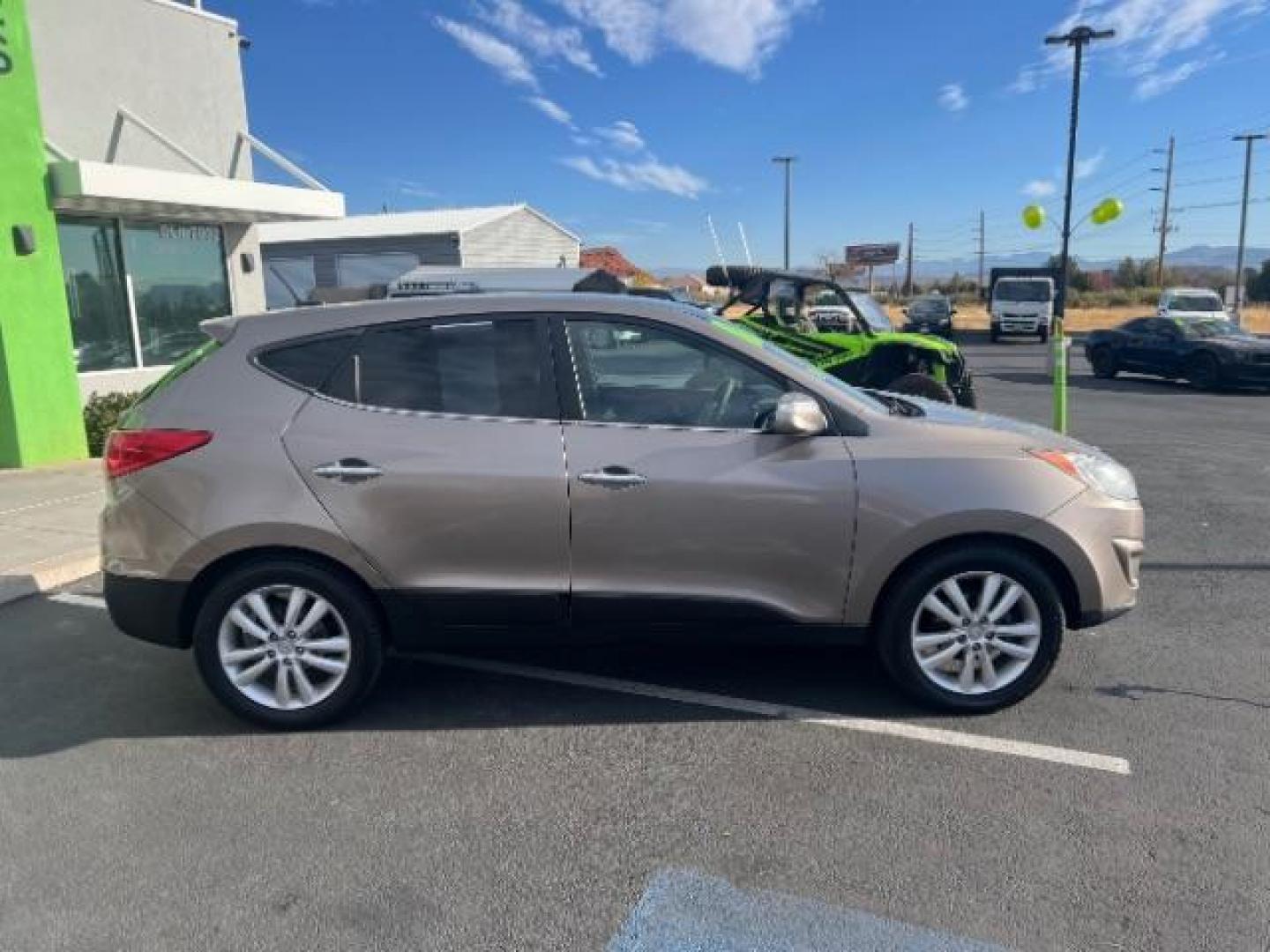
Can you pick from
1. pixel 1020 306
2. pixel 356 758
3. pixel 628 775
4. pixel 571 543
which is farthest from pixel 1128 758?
pixel 1020 306

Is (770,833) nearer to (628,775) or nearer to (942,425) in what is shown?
(628,775)

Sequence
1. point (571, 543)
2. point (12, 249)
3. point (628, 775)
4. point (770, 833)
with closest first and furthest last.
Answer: point (770, 833) → point (628, 775) → point (571, 543) → point (12, 249)

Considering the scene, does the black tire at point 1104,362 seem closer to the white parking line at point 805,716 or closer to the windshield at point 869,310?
the windshield at point 869,310

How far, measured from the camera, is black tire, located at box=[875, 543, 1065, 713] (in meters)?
3.79

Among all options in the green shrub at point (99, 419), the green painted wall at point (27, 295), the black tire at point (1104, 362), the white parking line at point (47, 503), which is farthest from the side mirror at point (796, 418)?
the black tire at point (1104, 362)

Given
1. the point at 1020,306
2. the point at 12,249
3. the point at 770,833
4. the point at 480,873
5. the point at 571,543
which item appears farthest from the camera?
the point at 1020,306

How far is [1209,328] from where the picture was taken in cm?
1889

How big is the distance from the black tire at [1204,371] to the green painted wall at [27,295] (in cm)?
1842

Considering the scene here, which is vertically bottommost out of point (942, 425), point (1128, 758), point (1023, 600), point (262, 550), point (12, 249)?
point (1128, 758)

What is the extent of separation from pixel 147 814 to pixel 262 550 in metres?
1.02

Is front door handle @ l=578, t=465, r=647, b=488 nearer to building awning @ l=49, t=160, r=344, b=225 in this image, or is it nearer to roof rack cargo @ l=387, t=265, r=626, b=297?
building awning @ l=49, t=160, r=344, b=225

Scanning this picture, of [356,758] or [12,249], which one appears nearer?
[356,758]

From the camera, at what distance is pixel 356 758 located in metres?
3.67

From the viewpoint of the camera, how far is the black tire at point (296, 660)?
378 cm
